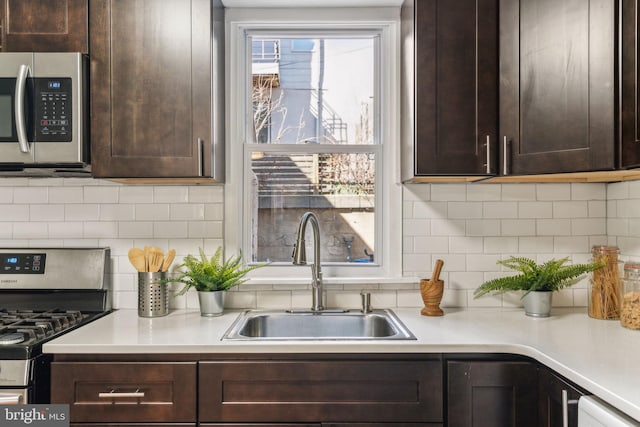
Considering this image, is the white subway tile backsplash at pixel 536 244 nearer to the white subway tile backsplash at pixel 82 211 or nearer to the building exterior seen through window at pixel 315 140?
the building exterior seen through window at pixel 315 140

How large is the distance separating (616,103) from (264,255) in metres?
1.56

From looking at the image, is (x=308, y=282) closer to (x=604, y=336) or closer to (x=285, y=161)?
(x=285, y=161)

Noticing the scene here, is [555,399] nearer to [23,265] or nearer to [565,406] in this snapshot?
[565,406]

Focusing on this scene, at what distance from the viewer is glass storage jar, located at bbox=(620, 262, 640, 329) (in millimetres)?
1771

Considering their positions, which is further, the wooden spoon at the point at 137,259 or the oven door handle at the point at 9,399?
the wooden spoon at the point at 137,259

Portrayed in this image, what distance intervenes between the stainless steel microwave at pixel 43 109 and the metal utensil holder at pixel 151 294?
1.77 ft

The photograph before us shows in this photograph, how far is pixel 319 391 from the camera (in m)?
1.62

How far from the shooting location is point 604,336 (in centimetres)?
170

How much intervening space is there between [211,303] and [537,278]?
1.37 meters

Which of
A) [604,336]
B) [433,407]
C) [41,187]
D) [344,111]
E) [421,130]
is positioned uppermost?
[344,111]

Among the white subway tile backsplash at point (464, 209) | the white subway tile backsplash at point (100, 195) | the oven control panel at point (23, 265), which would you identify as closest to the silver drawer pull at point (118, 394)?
the oven control panel at point (23, 265)

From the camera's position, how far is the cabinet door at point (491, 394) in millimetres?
1584

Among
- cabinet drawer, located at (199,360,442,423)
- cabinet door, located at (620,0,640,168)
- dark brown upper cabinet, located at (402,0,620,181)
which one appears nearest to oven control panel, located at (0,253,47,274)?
cabinet drawer, located at (199,360,442,423)

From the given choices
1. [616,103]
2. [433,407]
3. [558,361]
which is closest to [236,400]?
[433,407]
